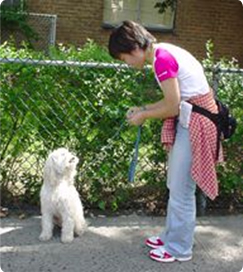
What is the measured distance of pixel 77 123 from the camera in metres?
5.00

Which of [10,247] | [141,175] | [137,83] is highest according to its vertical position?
[137,83]

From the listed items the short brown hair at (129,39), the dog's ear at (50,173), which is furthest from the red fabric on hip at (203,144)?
the dog's ear at (50,173)

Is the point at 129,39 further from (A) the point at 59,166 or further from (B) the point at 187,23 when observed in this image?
(B) the point at 187,23

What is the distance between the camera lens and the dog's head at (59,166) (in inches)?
168

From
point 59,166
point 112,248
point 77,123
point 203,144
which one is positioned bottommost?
point 112,248

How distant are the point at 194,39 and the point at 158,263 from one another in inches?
391

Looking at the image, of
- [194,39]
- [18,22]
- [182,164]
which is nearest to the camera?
[182,164]

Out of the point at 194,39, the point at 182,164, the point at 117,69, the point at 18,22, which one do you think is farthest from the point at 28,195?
the point at 194,39

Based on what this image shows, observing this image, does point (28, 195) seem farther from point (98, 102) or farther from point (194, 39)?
point (194, 39)

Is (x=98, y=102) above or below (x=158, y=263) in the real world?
above

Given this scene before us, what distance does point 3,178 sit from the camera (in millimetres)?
5148

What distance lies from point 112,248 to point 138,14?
31.2ft

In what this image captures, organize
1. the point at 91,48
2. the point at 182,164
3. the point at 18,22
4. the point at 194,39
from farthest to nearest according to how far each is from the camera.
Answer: the point at 194,39 → the point at 18,22 → the point at 91,48 → the point at 182,164

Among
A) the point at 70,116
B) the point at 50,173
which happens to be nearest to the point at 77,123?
the point at 70,116
